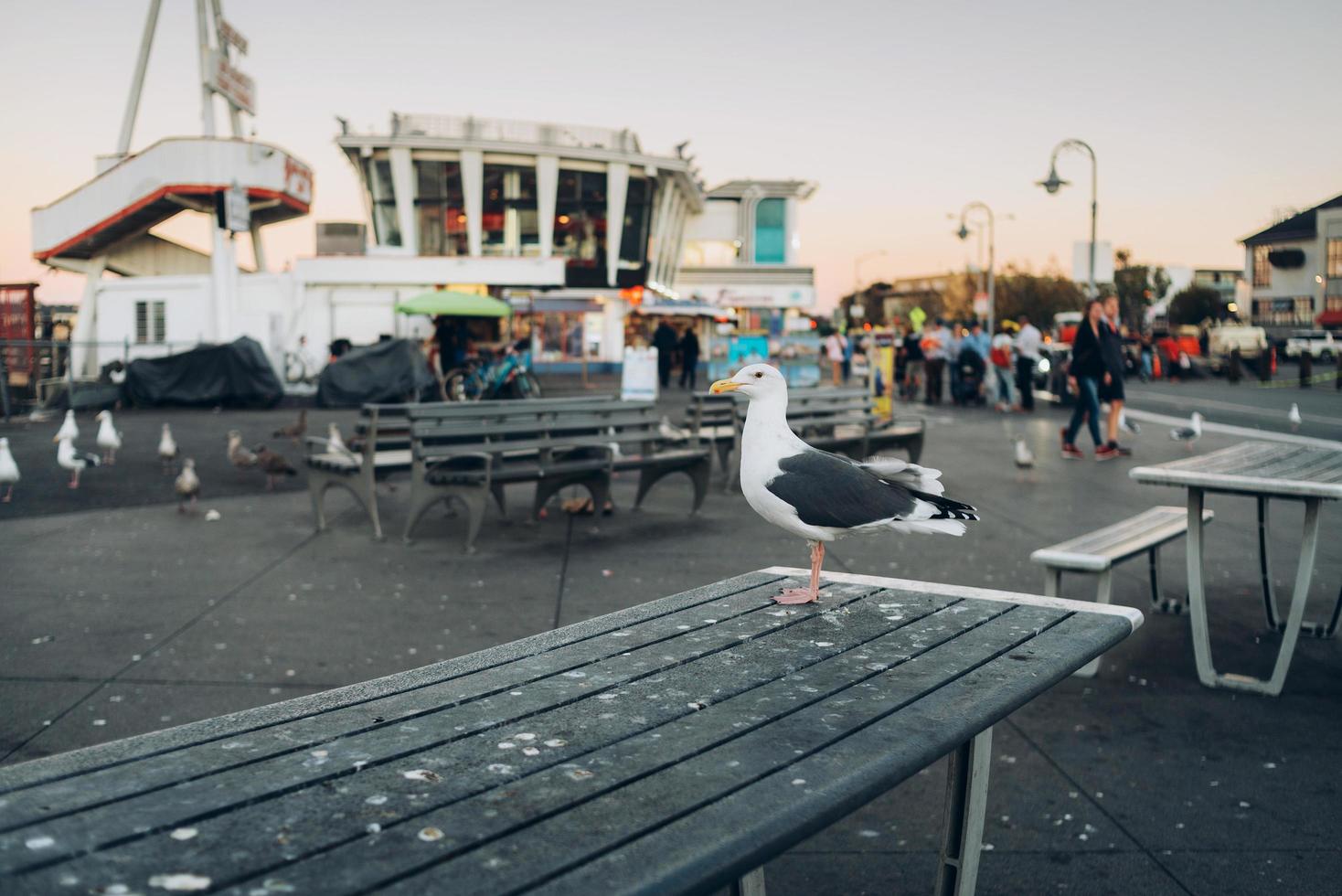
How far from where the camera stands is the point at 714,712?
78.8 inches

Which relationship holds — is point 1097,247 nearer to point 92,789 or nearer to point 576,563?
point 576,563

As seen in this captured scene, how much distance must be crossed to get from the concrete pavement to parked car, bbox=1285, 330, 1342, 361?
165 ft

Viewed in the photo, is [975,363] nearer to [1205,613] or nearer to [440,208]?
[1205,613]

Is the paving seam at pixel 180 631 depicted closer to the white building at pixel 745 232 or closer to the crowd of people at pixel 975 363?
the crowd of people at pixel 975 363

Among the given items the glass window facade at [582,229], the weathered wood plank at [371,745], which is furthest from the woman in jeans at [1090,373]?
the glass window facade at [582,229]

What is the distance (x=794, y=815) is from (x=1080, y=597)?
5307 millimetres

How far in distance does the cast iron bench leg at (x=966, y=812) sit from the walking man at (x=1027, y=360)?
20.8 meters

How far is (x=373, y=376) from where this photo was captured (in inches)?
969

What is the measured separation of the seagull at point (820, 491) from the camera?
9.52 ft

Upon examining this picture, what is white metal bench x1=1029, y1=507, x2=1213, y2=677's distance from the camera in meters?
4.78

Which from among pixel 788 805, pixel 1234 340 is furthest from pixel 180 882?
pixel 1234 340

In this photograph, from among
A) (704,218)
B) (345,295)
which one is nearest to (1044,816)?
(345,295)

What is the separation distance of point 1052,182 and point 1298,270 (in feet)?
208

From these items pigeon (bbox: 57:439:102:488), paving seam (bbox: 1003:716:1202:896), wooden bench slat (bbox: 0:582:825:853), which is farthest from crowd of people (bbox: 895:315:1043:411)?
wooden bench slat (bbox: 0:582:825:853)
